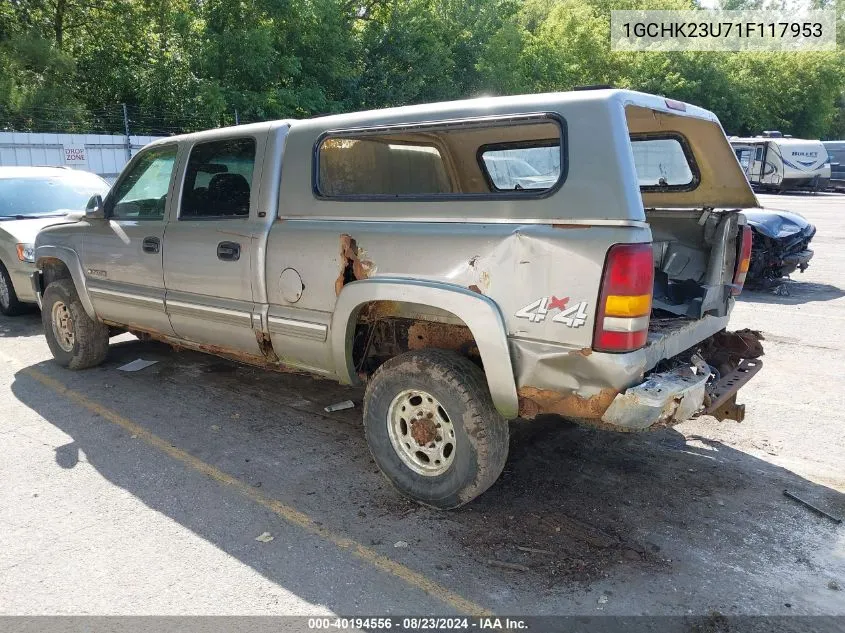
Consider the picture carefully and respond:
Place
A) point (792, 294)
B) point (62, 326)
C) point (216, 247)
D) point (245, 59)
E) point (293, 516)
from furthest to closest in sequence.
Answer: point (245, 59) < point (792, 294) < point (62, 326) < point (216, 247) < point (293, 516)

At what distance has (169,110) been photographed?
19.0m

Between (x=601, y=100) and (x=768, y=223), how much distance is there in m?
7.20

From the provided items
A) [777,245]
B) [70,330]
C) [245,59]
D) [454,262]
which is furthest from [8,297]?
[245,59]

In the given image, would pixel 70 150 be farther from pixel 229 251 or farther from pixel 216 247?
pixel 229 251

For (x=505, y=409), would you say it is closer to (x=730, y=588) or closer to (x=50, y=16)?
(x=730, y=588)

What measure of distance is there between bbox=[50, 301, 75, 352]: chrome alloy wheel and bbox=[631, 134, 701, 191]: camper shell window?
481 cm

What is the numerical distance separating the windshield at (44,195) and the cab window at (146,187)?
3470 millimetres

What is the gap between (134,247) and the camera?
4.97 metres

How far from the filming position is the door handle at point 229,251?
13.8ft

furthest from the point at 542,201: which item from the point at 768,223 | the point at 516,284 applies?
the point at 768,223

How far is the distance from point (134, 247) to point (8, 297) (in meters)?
4.00

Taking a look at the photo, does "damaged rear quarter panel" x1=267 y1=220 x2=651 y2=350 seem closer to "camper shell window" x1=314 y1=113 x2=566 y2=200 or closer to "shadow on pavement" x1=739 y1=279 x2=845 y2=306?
"camper shell window" x1=314 y1=113 x2=566 y2=200

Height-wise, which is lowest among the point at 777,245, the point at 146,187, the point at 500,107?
the point at 777,245

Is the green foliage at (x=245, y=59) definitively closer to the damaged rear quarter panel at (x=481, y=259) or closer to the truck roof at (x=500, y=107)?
the truck roof at (x=500, y=107)
